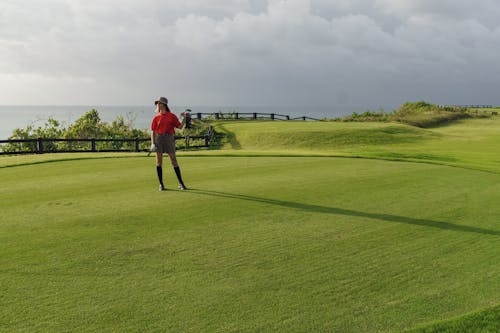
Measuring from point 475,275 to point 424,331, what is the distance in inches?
61.7

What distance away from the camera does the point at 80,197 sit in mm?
8281

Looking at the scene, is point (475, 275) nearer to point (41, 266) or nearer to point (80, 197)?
point (41, 266)

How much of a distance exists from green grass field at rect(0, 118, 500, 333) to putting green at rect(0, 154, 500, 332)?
0.8 inches

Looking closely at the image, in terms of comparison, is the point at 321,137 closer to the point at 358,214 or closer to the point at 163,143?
the point at 163,143

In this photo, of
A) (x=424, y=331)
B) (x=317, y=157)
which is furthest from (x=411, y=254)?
(x=317, y=157)

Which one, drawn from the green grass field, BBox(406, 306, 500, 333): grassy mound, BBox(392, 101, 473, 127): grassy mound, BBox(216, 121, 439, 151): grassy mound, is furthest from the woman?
BBox(392, 101, 473, 127): grassy mound

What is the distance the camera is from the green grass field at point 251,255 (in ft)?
12.2

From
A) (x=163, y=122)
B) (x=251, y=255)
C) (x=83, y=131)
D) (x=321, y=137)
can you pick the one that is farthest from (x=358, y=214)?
(x=83, y=131)

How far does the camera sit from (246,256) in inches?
200

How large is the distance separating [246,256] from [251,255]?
0.07 meters

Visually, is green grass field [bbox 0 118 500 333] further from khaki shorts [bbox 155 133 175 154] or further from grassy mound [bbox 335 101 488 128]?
grassy mound [bbox 335 101 488 128]

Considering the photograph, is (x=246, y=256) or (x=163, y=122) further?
(x=163, y=122)

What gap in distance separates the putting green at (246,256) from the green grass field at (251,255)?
0.02m

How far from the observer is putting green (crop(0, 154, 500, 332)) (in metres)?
3.75
